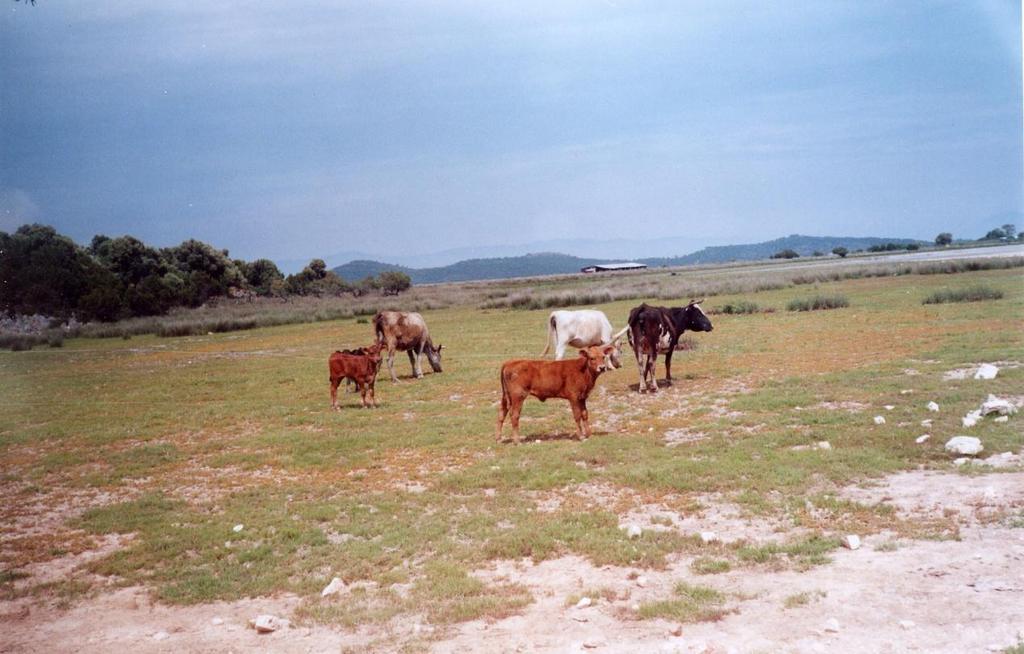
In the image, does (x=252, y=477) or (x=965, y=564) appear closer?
(x=965, y=564)

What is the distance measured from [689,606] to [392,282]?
8908 cm

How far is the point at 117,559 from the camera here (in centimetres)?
837

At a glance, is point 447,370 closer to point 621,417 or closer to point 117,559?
point 621,417

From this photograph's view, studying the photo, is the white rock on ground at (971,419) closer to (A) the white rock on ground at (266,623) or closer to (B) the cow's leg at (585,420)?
(B) the cow's leg at (585,420)

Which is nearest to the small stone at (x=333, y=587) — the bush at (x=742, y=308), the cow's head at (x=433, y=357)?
the cow's head at (x=433, y=357)

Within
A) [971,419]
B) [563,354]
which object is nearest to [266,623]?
[971,419]

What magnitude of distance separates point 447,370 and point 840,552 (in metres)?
17.0

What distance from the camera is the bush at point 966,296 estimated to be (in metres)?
31.9

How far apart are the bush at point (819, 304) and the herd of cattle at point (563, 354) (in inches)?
690

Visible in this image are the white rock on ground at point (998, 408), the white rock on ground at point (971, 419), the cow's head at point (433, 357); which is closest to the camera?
the white rock on ground at point (971, 419)

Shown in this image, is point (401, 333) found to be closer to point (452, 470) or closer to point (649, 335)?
point (649, 335)

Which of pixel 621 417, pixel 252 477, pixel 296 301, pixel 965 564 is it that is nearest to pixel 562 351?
pixel 621 417

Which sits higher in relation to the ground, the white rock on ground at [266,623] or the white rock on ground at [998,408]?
the white rock on ground at [998,408]

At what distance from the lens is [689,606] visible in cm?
613
